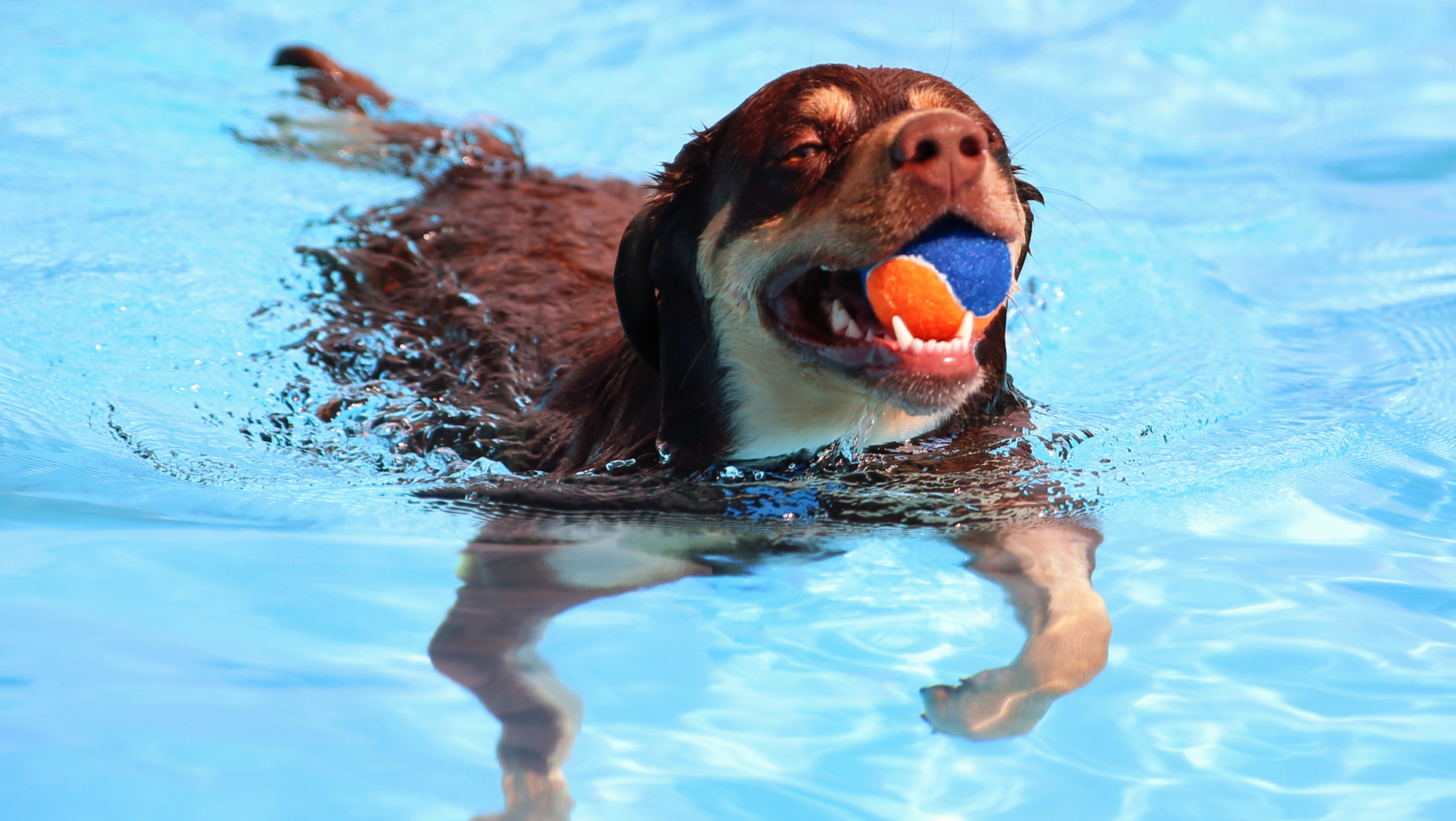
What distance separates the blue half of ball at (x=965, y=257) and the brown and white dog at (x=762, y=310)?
0.04 metres

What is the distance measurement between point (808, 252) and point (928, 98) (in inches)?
21.4

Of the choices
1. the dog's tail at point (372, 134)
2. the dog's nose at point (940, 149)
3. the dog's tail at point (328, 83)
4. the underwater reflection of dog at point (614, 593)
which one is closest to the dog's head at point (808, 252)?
the dog's nose at point (940, 149)

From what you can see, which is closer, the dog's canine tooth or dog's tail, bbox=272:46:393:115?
the dog's canine tooth

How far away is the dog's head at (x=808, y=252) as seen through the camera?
3.18m

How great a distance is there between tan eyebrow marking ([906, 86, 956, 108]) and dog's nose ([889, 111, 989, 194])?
333 millimetres

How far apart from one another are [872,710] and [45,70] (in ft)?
25.9

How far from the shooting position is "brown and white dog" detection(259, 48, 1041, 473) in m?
3.21

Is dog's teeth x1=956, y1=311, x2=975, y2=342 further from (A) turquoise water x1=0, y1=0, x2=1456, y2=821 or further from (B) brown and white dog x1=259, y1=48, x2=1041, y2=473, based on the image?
(A) turquoise water x1=0, y1=0, x2=1456, y2=821

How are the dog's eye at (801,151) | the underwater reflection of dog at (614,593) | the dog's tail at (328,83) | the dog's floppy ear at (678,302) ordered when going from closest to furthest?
the underwater reflection of dog at (614,593)
the dog's eye at (801,151)
the dog's floppy ear at (678,302)
the dog's tail at (328,83)

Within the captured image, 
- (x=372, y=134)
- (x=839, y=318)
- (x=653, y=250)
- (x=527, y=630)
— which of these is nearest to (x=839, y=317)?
(x=839, y=318)

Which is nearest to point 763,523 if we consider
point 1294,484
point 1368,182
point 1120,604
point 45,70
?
point 1120,604

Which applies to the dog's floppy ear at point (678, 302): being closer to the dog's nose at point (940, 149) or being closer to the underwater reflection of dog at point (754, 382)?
the underwater reflection of dog at point (754, 382)

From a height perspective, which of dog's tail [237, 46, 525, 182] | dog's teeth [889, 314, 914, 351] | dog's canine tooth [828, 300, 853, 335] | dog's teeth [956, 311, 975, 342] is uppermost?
dog's tail [237, 46, 525, 182]

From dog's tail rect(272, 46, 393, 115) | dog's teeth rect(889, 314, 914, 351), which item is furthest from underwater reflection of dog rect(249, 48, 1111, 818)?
dog's tail rect(272, 46, 393, 115)
